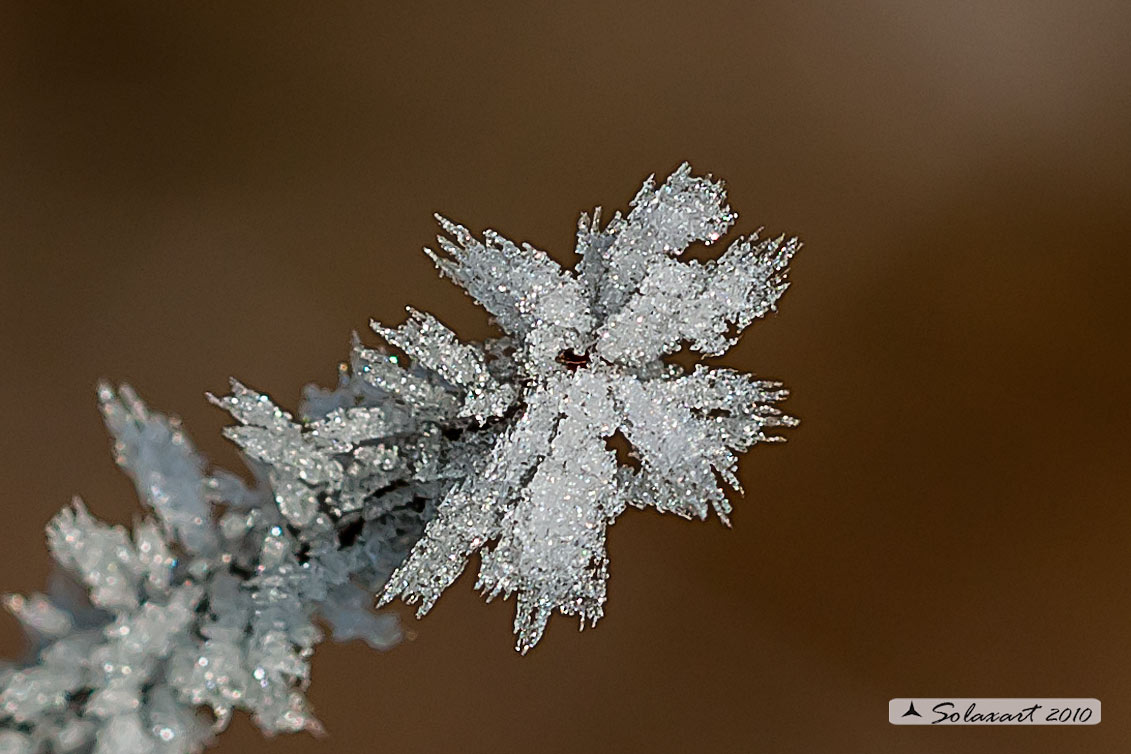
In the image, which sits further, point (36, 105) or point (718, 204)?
point (36, 105)

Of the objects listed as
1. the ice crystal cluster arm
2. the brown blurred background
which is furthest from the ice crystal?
the brown blurred background

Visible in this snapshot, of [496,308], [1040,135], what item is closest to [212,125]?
[496,308]

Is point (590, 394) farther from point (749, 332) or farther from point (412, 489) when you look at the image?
point (749, 332)

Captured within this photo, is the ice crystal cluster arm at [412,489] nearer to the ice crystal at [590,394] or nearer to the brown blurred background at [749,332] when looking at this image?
the ice crystal at [590,394]

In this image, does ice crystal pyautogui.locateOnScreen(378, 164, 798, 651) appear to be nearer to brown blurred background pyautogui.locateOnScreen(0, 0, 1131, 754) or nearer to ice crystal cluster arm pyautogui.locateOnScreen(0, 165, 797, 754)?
ice crystal cluster arm pyautogui.locateOnScreen(0, 165, 797, 754)

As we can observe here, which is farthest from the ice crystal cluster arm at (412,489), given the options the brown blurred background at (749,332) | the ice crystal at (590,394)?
the brown blurred background at (749,332)

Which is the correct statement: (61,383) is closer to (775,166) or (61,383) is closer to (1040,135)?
(775,166)
